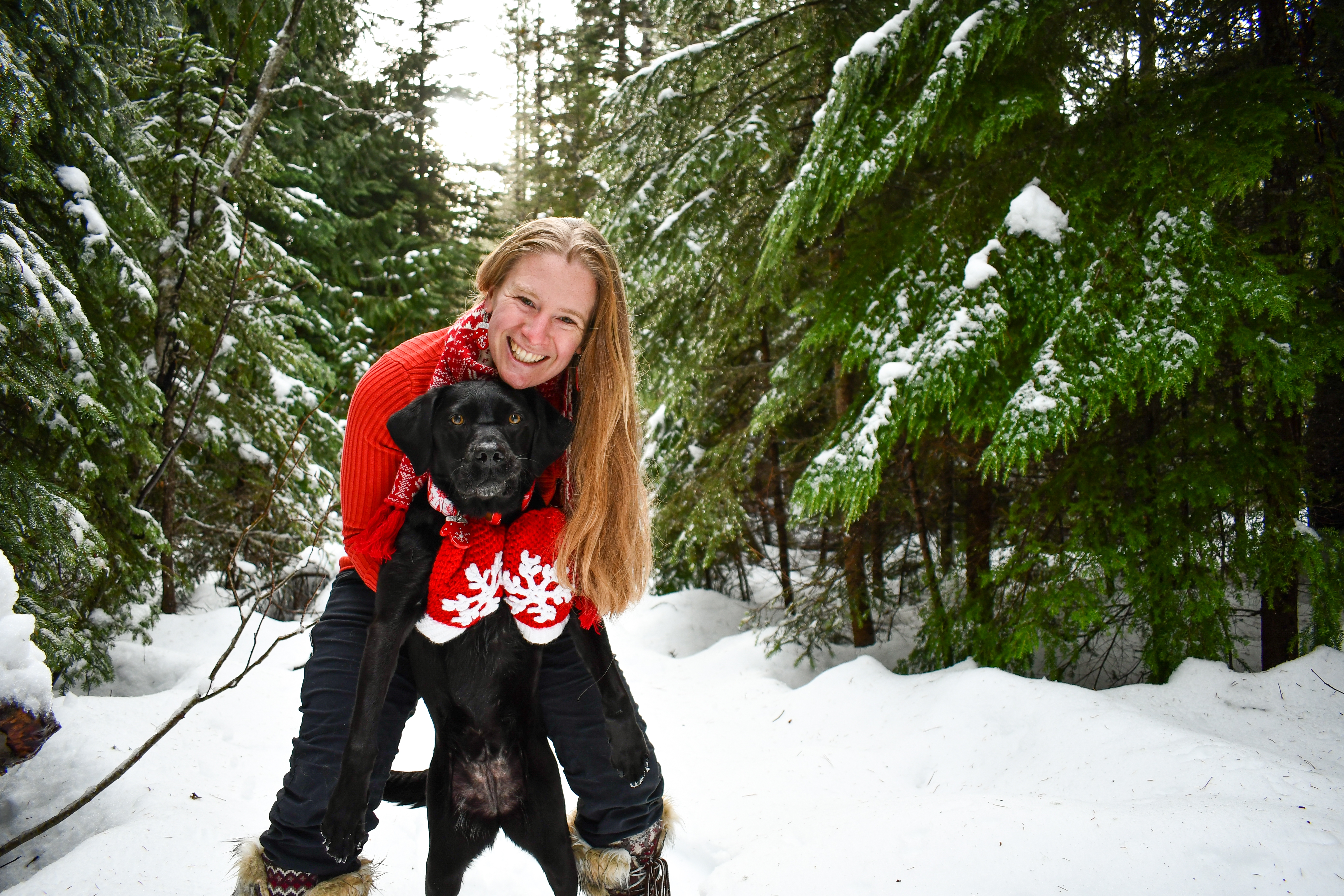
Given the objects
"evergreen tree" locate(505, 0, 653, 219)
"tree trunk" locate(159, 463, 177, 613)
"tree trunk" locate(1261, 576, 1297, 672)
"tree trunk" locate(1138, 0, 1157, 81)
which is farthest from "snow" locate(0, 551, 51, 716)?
"evergreen tree" locate(505, 0, 653, 219)

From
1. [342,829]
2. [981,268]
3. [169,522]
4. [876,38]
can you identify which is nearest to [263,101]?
[169,522]

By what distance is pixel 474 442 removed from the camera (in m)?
1.62

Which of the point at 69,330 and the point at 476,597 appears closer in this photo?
the point at 476,597

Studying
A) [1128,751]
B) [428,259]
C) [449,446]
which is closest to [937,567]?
[1128,751]

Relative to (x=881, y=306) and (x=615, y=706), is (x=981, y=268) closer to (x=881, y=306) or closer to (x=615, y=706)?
(x=881, y=306)

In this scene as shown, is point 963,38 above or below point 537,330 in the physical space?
above

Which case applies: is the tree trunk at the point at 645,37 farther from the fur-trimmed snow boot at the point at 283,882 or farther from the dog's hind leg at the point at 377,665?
the fur-trimmed snow boot at the point at 283,882

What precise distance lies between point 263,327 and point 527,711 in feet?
15.0

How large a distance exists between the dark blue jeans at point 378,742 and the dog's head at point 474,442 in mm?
336

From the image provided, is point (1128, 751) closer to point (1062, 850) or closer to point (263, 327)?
point (1062, 850)

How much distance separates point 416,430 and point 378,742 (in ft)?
2.70

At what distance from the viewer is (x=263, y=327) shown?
5141mm

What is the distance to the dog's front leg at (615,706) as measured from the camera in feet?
5.82

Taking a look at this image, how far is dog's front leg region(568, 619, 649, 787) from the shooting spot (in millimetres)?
1773
